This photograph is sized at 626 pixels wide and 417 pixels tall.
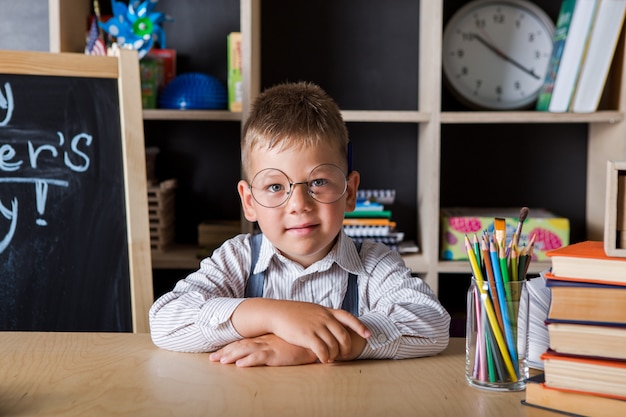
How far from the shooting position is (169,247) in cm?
248

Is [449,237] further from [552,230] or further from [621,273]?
[621,273]

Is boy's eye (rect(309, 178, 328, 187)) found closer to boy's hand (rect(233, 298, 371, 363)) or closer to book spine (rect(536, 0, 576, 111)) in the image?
boy's hand (rect(233, 298, 371, 363))

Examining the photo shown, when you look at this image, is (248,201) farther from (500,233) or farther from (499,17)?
(499,17)

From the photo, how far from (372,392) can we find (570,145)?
1903 mm

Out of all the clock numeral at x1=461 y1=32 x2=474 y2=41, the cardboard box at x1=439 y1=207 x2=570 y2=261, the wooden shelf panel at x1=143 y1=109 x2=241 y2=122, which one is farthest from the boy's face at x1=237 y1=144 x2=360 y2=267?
the clock numeral at x1=461 y1=32 x2=474 y2=41

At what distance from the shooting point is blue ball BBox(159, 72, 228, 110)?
2.30 m

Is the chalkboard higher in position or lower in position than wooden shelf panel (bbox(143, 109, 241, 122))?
lower

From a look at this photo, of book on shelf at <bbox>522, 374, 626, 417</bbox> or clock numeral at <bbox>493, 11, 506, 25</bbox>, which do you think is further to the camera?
clock numeral at <bbox>493, 11, 506, 25</bbox>

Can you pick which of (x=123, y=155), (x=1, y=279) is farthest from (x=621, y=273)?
(x=1, y=279)

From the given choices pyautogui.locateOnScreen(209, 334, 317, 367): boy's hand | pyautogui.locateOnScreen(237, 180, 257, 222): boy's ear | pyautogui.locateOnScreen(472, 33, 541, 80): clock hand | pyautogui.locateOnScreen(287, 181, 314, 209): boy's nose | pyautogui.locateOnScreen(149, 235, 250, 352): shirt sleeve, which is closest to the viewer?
pyautogui.locateOnScreen(209, 334, 317, 367): boy's hand

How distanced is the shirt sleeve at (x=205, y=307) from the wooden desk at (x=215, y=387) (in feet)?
0.09

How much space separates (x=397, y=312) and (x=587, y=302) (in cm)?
40

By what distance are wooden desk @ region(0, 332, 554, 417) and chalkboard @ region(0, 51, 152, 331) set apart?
22.9 inches

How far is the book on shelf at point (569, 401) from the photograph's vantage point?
2.71ft
